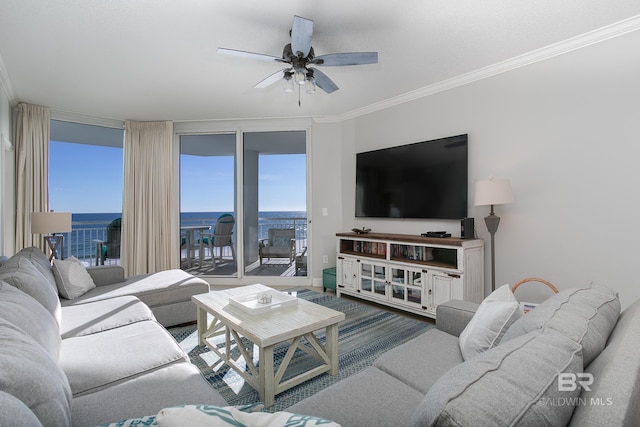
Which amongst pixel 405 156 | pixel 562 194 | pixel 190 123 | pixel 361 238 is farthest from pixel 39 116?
pixel 562 194

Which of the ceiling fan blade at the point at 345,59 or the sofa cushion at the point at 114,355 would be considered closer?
the sofa cushion at the point at 114,355

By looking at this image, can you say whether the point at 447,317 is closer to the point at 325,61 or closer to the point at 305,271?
the point at 325,61

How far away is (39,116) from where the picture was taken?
12.7 ft

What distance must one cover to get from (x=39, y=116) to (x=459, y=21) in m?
4.80

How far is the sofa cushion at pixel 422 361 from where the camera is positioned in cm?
131

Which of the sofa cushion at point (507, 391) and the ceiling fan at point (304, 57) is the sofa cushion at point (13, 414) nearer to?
the sofa cushion at point (507, 391)

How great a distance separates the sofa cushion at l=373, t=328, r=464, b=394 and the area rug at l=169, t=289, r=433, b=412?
0.69 metres

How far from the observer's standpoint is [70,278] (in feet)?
8.51

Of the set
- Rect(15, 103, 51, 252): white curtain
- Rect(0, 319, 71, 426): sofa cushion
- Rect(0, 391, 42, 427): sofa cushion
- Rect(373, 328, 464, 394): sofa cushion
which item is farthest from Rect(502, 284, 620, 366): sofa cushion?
Rect(15, 103, 51, 252): white curtain

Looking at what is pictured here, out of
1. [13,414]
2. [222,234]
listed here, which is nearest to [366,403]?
[13,414]

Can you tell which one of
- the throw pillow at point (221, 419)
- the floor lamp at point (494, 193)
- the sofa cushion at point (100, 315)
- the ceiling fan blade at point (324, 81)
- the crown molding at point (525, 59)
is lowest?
the sofa cushion at point (100, 315)

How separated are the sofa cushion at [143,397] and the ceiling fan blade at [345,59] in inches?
86.3

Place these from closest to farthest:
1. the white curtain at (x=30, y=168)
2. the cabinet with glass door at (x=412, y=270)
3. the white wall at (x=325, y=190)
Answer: the cabinet with glass door at (x=412, y=270), the white curtain at (x=30, y=168), the white wall at (x=325, y=190)

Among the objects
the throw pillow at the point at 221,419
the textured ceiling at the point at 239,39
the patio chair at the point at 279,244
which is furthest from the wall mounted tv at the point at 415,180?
the throw pillow at the point at 221,419
